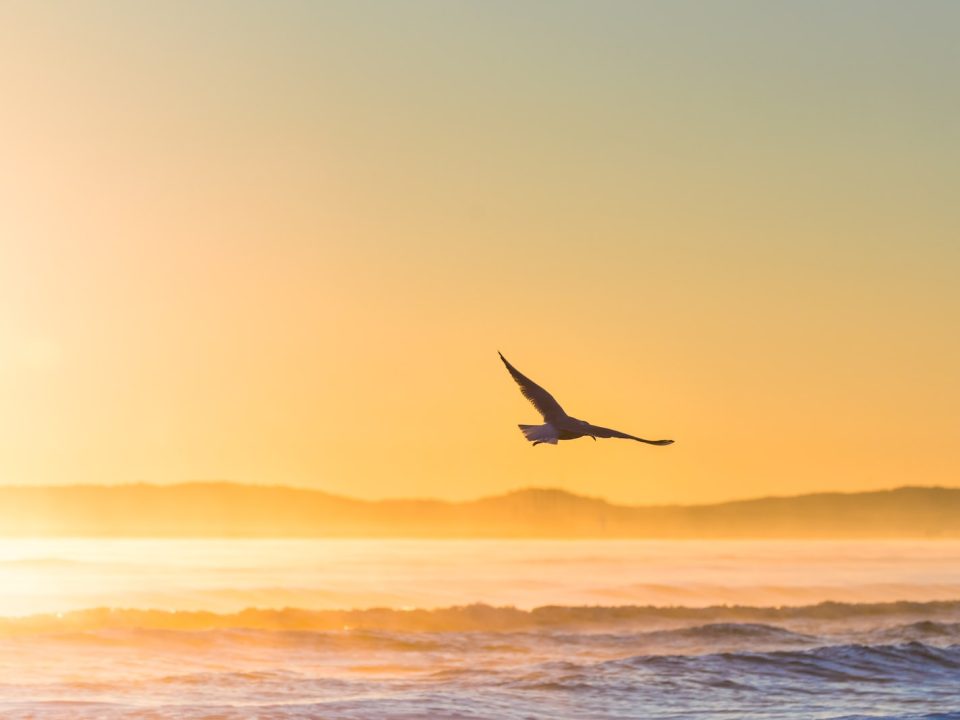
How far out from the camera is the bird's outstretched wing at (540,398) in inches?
549

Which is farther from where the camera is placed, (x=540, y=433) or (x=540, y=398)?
(x=540, y=398)

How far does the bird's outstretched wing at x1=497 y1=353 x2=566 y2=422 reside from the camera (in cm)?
1395

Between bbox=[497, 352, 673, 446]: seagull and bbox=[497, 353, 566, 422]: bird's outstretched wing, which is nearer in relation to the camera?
bbox=[497, 352, 673, 446]: seagull

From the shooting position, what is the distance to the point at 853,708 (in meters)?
37.0

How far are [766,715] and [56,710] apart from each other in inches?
742

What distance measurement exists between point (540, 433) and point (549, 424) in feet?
1.45

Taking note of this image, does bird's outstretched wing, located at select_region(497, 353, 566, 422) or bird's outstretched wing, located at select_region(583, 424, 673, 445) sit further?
bird's outstretched wing, located at select_region(497, 353, 566, 422)

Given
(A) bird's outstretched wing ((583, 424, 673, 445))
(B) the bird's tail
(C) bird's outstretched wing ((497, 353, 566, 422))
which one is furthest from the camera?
(C) bird's outstretched wing ((497, 353, 566, 422))

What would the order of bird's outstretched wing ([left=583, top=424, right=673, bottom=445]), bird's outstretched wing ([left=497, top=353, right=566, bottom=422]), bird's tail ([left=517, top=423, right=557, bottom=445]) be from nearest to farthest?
bird's outstretched wing ([left=583, top=424, right=673, bottom=445])
bird's tail ([left=517, top=423, right=557, bottom=445])
bird's outstretched wing ([left=497, top=353, right=566, bottom=422])

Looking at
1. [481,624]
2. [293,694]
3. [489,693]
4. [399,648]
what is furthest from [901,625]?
[293,694]

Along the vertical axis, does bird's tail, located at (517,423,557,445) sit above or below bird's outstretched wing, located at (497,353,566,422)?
below

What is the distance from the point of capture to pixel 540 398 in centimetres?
1413

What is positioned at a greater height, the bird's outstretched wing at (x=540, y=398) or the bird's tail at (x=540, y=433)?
the bird's outstretched wing at (x=540, y=398)

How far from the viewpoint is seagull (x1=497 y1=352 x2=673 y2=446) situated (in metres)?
13.2
